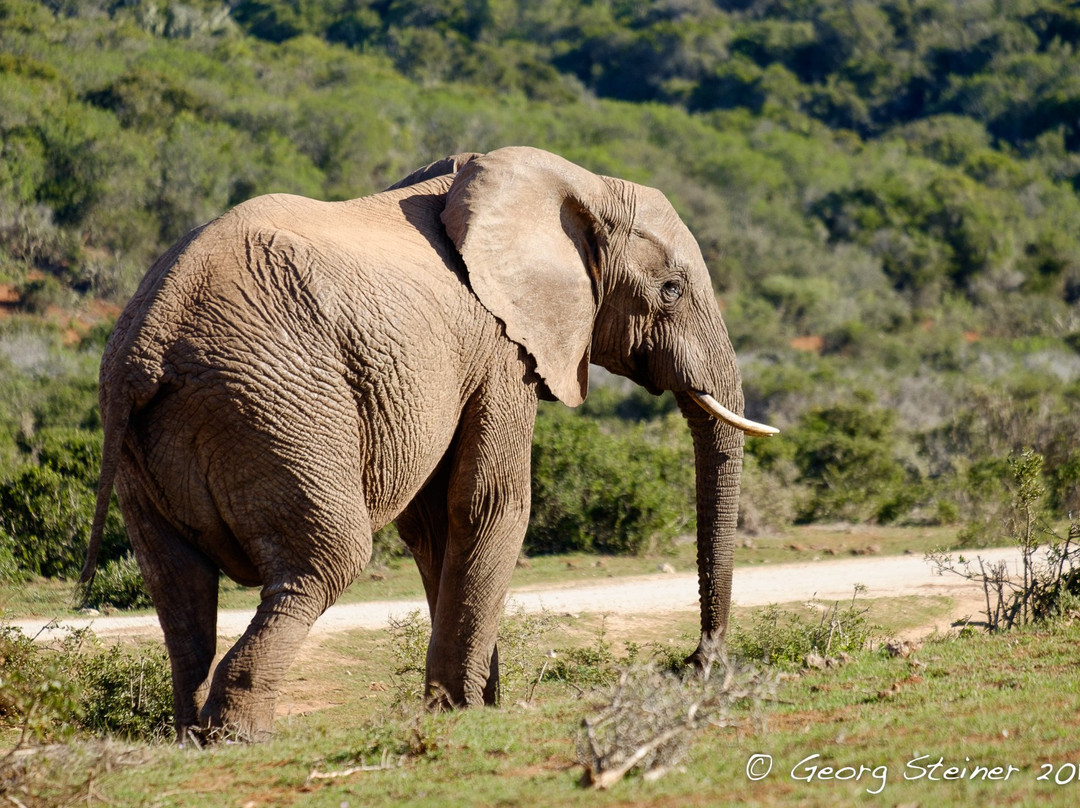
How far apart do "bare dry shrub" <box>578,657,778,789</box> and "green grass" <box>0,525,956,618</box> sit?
5.78 metres

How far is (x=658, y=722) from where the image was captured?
4.65m

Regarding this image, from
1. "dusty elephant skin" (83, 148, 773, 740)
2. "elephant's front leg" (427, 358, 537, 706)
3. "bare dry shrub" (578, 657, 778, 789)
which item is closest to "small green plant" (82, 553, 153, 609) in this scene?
"dusty elephant skin" (83, 148, 773, 740)

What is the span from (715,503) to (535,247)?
5.59 ft

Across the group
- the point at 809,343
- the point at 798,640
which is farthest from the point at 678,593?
the point at 809,343

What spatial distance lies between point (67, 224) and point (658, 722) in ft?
87.9

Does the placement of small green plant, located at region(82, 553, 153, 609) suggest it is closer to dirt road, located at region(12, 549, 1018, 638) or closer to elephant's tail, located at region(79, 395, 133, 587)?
dirt road, located at region(12, 549, 1018, 638)

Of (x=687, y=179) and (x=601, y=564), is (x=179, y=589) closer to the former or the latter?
(x=601, y=564)

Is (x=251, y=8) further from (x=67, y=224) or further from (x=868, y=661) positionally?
(x=868, y=661)

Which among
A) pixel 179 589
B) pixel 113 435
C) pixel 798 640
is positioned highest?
pixel 113 435

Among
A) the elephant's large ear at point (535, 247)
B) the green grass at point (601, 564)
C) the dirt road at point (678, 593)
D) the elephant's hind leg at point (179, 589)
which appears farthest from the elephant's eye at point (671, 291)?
the green grass at point (601, 564)

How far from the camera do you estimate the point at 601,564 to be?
41.9 ft

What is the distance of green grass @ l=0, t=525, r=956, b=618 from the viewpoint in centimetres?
1052

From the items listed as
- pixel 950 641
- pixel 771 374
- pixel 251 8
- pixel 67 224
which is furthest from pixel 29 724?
pixel 251 8

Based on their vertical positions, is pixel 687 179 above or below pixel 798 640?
above
